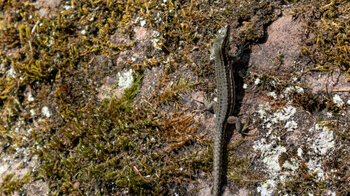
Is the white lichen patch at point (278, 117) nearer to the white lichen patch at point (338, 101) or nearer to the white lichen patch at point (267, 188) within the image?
the white lichen patch at point (338, 101)

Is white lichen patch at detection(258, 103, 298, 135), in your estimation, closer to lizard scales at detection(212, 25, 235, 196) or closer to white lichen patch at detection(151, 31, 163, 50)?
lizard scales at detection(212, 25, 235, 196)

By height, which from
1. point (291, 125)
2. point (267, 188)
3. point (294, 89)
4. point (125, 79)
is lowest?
point (267, 188)

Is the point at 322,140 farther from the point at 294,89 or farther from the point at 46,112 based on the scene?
the point at 46,112

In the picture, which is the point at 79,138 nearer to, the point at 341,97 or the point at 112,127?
the point at 112,127

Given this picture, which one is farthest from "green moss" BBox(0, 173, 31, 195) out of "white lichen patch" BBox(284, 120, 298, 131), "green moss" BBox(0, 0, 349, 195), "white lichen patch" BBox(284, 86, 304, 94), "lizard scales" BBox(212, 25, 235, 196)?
"white lichen patch" BBox(284, 86, 304, 94)

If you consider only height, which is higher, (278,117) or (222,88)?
(222,88)

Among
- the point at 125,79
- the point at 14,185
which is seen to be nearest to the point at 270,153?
the point at 125,79
